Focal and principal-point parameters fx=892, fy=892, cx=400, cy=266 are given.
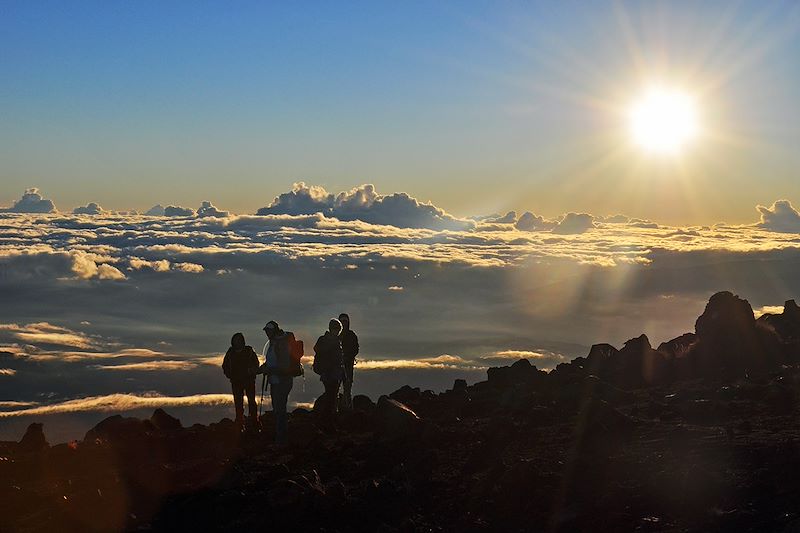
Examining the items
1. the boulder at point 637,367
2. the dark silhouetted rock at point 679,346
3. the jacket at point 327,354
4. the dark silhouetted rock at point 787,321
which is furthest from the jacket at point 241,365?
the dark silhouetted rock at point 787,321

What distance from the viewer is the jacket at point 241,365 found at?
64.6 feet

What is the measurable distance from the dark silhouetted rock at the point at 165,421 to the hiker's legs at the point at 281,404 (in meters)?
4.31

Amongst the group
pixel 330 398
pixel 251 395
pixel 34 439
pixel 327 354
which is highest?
pixel 327 354

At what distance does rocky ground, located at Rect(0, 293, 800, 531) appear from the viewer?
39.4 ft

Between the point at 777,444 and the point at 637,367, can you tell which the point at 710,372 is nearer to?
the point at 637,367

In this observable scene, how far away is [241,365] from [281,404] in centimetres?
199

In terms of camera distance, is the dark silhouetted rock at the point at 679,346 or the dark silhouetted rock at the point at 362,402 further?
the dark silhouetted rock at the point at 679,346

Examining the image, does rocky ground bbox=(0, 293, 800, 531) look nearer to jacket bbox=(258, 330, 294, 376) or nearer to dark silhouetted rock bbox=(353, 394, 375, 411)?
dark silhouetted rock bbox=(353, 394, 375, 411)

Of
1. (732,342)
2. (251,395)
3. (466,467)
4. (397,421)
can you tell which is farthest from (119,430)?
(732,342)

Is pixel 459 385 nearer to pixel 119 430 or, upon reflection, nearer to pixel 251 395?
pixel 251 395

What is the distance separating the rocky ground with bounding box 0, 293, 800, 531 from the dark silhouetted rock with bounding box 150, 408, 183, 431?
0.11ft

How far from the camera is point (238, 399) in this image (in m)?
20.1

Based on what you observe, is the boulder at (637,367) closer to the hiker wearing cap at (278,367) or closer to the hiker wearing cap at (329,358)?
the hiker wearing cap at (329,358)

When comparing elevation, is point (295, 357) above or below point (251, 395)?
above
